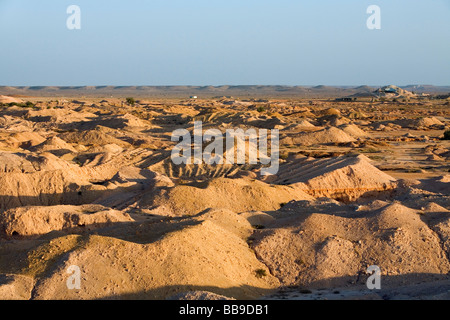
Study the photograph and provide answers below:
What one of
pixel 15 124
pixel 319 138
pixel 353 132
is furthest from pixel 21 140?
pixel 353 132

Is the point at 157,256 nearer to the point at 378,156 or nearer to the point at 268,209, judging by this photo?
the point at 268,209

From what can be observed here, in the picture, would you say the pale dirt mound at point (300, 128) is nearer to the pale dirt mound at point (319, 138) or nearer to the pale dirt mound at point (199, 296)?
the pale dirt mound at point (319, 138)

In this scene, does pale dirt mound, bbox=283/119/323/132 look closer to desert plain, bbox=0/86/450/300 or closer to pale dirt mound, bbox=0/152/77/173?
desert plain, bbox=0/86/450/300

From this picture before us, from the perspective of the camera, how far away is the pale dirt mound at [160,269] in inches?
364

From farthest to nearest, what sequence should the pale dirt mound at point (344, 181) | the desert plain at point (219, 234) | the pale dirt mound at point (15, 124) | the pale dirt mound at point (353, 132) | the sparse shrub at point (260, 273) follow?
the pale dirt mound at point (15, 124), the pale dirt mound at point (353, 132), the pale dirt mound at point (344, 181), the sparse shrub at point (260, 273), the desert plain at point (219, 234)

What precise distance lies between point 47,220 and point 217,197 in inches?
199

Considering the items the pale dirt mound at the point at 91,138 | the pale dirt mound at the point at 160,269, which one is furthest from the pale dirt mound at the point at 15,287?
the pale dirt mound at the point at 91,138

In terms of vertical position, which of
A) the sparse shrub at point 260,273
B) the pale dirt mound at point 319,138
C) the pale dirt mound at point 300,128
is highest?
the pale dirt mound at point 300,128

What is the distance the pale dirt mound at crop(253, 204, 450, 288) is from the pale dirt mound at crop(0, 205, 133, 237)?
3.85m

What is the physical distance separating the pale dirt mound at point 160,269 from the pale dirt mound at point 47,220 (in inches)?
130

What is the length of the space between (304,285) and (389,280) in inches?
62.8

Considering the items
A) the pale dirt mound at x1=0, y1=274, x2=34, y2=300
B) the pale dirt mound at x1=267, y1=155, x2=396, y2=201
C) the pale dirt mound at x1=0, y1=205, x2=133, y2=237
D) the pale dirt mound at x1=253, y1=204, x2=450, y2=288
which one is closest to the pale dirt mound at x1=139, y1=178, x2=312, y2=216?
the pale dirt mound at x1=267, y1=155, x2=396, y2=201
